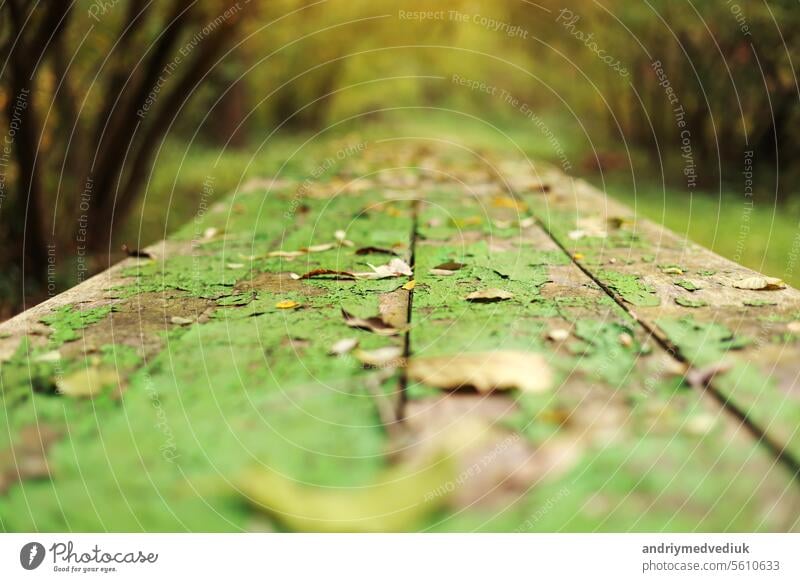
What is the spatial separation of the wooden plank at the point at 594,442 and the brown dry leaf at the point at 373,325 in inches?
2.0

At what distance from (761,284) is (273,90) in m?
7.50

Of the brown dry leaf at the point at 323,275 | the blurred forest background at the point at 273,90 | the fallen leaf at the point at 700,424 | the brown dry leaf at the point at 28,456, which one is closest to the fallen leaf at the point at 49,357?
the brown dry leaf at the point at 28,456

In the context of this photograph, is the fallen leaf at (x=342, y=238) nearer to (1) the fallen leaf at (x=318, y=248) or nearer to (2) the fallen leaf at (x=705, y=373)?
(1) the fallen leaf at (x=318, y=248)

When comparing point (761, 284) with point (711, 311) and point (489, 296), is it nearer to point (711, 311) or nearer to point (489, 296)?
point (711, 311)

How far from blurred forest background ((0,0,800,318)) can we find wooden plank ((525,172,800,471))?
74cm

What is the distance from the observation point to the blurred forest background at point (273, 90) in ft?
10.4

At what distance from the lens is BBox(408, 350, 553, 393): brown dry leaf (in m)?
1.17

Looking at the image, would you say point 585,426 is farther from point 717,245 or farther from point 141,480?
point 717,245

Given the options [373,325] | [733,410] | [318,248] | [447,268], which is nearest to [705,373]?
[733,410]

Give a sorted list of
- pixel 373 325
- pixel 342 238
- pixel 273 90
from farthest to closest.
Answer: pixel 273 90, pixel 342 238, pixel 373 325

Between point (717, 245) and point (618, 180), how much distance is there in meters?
2.20

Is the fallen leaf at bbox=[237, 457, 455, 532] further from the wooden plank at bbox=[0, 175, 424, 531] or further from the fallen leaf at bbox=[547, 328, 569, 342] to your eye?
the fallen leaf at bbox=[547, 328, 569, 342]

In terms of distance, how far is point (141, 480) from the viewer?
3.33 ft

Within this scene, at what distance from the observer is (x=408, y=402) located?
113cm
